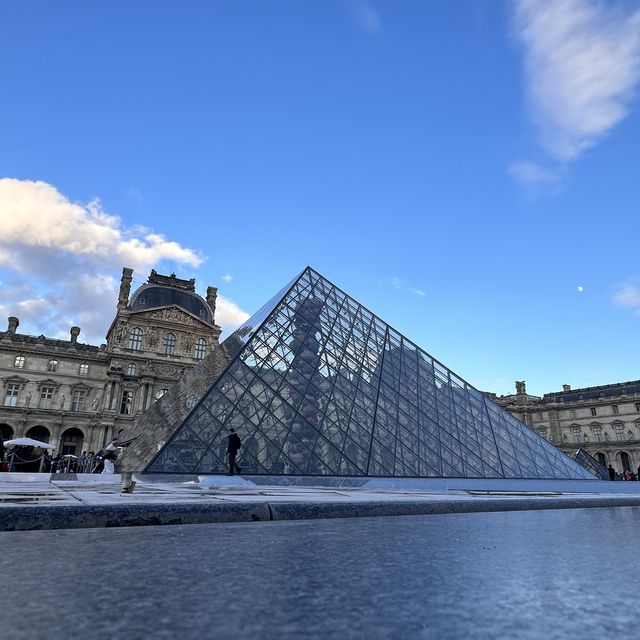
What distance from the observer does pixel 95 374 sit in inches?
1684

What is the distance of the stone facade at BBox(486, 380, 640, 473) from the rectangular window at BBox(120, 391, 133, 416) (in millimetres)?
44109

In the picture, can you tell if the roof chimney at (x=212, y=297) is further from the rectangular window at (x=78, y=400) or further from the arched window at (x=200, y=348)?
the rectangular window at (x=78, y=400)

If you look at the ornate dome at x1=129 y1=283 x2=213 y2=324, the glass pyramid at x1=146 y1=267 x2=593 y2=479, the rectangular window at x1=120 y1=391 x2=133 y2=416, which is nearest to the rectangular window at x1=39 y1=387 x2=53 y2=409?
the rectangular window at x1=120 y1=391 x2=133 y2=416

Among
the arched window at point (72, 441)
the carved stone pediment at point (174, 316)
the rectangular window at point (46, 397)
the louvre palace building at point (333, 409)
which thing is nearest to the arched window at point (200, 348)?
the carved stone pediment at point (174, 316)

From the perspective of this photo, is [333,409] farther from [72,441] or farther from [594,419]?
[594,419]

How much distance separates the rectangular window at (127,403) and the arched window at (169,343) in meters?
5.37

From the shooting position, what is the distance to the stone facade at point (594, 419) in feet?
167

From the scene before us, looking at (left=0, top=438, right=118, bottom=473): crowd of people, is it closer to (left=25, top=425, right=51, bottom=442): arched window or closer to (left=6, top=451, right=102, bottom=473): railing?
(left=6, top=451, right=102, bottom=473): railing

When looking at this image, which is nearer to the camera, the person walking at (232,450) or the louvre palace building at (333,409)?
the person walking at (232,450)

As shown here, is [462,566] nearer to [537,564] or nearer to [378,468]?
[537,564]

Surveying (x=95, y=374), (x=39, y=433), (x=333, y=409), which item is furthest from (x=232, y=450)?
(x=39, y=433)

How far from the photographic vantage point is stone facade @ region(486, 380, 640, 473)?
50.8 m

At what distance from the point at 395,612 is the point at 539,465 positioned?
55.6 ft

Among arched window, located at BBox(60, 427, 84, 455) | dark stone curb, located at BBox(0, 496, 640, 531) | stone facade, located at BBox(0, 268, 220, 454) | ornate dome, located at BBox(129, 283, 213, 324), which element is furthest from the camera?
ornate dome, located at BBox(129, 283, 213, 324)
